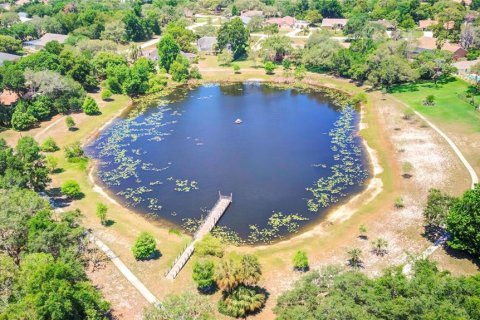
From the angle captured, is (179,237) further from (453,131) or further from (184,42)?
(184,42)

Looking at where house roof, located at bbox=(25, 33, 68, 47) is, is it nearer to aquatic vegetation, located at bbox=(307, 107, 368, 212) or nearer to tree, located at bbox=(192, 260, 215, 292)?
aquatic vegetation, located at bbox=(307, 107, 368, 212)

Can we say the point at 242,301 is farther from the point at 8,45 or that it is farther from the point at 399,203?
the point at 8,45

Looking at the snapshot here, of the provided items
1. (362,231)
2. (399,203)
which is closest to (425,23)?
(399,203)

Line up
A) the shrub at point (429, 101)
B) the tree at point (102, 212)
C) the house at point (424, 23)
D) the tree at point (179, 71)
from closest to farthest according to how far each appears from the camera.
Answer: the tree at point (102, 212) → the shrub at point (429, 101) → the tree at point (179, 71) → the house at point (424, 23)

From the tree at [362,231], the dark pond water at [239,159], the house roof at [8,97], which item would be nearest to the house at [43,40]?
the house roof at [8,97]

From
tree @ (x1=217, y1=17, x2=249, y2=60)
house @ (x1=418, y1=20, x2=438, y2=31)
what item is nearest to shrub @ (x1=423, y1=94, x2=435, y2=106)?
tree @ (x1=217, y1=17, x2=249, y2=60)

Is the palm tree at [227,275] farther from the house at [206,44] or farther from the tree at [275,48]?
the house at [206,44]

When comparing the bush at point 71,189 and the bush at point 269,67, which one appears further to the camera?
the bush at point 269,67
